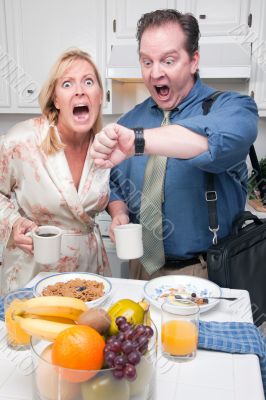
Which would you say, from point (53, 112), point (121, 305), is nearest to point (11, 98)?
point (53, 112)

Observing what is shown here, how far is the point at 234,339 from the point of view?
35.1 inches

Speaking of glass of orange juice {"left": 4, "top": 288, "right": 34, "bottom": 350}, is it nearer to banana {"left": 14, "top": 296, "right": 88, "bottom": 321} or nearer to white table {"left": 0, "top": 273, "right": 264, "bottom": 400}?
white table {"left": 0, "top": 273, "right": 264, "bottom": 400}

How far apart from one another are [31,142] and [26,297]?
0.65m

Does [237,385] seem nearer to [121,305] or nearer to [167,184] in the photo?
[121,305]

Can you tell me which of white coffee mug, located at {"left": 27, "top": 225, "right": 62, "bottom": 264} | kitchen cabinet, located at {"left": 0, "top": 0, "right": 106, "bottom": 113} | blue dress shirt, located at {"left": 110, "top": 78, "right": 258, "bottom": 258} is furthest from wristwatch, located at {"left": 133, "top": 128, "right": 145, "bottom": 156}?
kitchen cabinet, located at {"left": 0, "top": 0, "right": 106, "bottom": 113}

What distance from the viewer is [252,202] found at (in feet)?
8.21

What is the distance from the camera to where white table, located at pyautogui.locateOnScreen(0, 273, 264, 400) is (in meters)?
0.74

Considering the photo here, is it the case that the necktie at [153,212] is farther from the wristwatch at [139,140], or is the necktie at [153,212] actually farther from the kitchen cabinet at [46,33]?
the kitchen cabinet at [46,33]

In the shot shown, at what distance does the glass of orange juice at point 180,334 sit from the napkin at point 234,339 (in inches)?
2.0

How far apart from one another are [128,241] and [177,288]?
203 mm

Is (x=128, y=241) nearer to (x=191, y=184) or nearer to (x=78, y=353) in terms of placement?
(x=191, y=184)

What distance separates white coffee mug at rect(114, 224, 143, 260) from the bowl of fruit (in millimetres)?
464

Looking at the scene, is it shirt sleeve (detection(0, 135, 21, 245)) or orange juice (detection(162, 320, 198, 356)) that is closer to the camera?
orange juice (detection(162, 320, 198, 356))

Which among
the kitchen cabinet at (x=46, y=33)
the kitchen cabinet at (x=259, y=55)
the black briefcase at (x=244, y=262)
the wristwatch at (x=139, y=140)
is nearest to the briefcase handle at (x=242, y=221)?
the black briefcase at (x=244, y=262)
